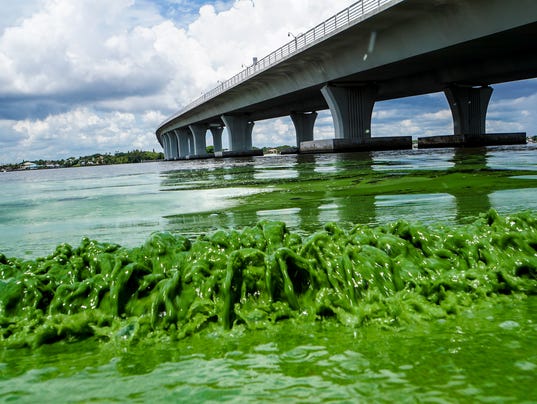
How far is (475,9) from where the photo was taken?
2309cm

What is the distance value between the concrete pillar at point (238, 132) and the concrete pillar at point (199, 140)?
15481mm

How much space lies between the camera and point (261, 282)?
3176mm

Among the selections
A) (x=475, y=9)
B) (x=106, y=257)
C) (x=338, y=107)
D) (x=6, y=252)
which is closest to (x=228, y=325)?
(x=106, y=257)

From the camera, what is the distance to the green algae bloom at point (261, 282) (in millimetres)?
2838

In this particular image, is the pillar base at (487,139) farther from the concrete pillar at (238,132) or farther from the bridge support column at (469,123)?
the concrete pillar at (238,132)

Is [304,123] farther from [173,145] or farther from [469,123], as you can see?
[173,145]

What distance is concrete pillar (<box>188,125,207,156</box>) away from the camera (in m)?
83.8

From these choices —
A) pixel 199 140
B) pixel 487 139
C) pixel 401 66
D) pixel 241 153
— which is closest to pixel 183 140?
pixel 199 140

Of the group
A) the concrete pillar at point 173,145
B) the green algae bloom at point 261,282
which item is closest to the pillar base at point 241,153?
the concrete pillar at point 173,145

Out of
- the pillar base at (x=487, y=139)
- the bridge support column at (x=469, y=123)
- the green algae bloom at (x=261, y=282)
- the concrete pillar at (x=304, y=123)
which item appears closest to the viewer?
the green algae bloom at (x=261, y=282)

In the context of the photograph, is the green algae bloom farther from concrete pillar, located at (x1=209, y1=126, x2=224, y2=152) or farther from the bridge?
concrete pillar, located at (x1=209, y1=126, x2=224, y2=152)

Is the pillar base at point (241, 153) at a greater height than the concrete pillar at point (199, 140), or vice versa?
the concrete pillar at point (199, 140)

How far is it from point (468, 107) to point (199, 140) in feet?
165

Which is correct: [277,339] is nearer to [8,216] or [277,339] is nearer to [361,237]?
[361,237]
